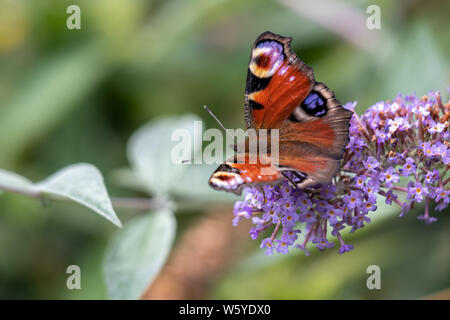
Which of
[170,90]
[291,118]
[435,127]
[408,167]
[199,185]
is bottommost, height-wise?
[408,167]

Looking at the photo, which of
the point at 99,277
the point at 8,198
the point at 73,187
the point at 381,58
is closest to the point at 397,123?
the point at 73,187

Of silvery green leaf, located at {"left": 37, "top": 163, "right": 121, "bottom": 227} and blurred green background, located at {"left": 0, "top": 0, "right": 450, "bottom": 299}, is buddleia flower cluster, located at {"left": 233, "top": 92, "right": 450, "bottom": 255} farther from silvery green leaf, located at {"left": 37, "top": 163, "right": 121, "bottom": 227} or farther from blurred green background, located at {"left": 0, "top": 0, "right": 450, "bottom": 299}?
blurred green background, located at {"left": 0, "top": 0, "right": 450, "bottom": 299}

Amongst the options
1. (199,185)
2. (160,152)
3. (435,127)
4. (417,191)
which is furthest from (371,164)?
(160,152)

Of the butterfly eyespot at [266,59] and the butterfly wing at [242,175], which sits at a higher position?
the butterfly eyespot at [266,59]

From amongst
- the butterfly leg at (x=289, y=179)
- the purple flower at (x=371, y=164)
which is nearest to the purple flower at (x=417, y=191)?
the purple flower at (x=371, y=164)

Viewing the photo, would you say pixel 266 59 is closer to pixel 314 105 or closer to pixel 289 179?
pixel 314 105

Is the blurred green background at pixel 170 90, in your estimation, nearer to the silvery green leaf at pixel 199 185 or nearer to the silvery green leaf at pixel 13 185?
the silvery green leaf at pixel 199 185

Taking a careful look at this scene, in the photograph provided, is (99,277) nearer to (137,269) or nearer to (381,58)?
(137,269)
